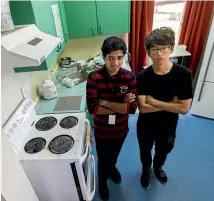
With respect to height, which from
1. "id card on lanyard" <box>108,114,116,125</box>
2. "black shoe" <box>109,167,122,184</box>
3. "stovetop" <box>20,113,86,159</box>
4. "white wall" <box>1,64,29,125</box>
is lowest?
"black shoe" <box>109,167,122,184</box>

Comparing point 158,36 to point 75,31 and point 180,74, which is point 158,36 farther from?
point 75,31

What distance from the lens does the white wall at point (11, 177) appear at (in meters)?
0.87

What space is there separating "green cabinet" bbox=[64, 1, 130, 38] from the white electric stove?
127cm

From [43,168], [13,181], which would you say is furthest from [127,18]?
[13,181]

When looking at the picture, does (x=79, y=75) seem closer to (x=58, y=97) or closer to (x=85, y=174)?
(x=58, y=97)

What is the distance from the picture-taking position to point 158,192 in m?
1.82

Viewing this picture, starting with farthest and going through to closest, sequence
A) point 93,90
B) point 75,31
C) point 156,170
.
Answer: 1. point 75,31
2. point 156,170
3. point 93,90

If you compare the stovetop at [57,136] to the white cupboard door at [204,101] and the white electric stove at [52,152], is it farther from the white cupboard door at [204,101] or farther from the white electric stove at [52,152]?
the white cupboard door at [204,101]

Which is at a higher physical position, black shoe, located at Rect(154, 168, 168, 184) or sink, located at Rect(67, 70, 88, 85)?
sink, located at Rect(67, 70, 88, 85)

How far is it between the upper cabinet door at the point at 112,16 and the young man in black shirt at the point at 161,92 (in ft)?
4.35

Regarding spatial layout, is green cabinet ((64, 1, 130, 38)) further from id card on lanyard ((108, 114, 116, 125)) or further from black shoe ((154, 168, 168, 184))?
black shoe ((154, 168, 168, 184))

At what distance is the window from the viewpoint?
2.84 meters

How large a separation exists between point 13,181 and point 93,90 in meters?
0.75

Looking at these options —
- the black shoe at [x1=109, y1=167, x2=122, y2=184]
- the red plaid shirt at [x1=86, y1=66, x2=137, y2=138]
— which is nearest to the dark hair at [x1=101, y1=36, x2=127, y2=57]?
the red plaid shirt at [x1=86, y1=66, x2=137, y2=138]
